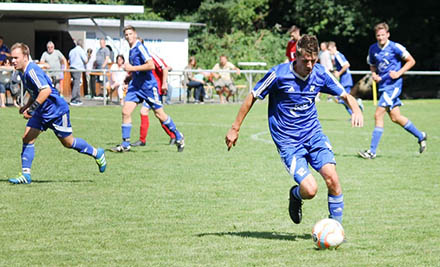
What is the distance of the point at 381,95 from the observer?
12.6m

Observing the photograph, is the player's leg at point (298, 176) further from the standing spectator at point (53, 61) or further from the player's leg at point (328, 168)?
the standing spectator at point (53, 61)

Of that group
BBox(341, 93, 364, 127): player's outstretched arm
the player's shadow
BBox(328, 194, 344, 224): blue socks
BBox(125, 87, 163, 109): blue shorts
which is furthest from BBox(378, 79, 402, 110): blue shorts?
BBox(328, 194, 344, 224): blue socks

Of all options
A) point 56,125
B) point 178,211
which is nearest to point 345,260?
point 178,211

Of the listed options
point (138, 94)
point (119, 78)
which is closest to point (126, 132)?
point (138, 94)

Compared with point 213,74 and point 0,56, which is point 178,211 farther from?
point 213,74

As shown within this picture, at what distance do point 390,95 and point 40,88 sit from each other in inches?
230

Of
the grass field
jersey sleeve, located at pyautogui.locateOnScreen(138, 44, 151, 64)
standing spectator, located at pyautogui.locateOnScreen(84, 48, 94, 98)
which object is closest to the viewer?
the grass field

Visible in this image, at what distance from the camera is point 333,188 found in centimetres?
656

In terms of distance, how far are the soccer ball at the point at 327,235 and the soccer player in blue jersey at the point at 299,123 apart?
1.34 feet

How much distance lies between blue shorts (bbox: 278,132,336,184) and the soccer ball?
53 centimetres

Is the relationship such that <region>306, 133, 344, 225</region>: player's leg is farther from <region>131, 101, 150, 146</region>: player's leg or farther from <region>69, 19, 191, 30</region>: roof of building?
<region>69, 19, 191, 30</region>: roof of building

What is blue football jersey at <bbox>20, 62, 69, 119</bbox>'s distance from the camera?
30.1 ft

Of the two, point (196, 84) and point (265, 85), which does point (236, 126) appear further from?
point (196, 84)

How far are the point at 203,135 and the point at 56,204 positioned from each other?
800 centimetres
